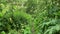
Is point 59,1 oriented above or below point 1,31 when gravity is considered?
above

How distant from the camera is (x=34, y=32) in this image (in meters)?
7.98

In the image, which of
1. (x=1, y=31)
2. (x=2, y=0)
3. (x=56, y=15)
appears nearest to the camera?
(x=56, y=15)

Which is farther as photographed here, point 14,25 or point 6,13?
point 6,13

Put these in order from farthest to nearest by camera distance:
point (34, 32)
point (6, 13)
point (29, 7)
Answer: point (29, 7) < point (6, 13) < point (34, 32)

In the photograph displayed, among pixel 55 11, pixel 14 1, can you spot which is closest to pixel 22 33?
pixel 55 11

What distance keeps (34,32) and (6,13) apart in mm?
2512

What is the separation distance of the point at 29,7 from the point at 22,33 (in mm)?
5249

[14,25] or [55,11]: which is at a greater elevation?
[55,11]

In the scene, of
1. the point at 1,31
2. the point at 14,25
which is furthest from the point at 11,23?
the point at 1,31

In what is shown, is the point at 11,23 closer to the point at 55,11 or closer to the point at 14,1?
the point at 55,11

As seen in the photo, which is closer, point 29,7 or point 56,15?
point 56,15

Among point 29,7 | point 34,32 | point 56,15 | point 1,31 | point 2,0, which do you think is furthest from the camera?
point 29,7

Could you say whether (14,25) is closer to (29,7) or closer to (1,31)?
(1,31)

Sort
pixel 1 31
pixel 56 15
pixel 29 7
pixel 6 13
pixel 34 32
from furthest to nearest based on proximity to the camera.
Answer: pixel 29 7 → pixel 6 13 → pixel 1 31 → pixel 34 32 → pixel 56 15
